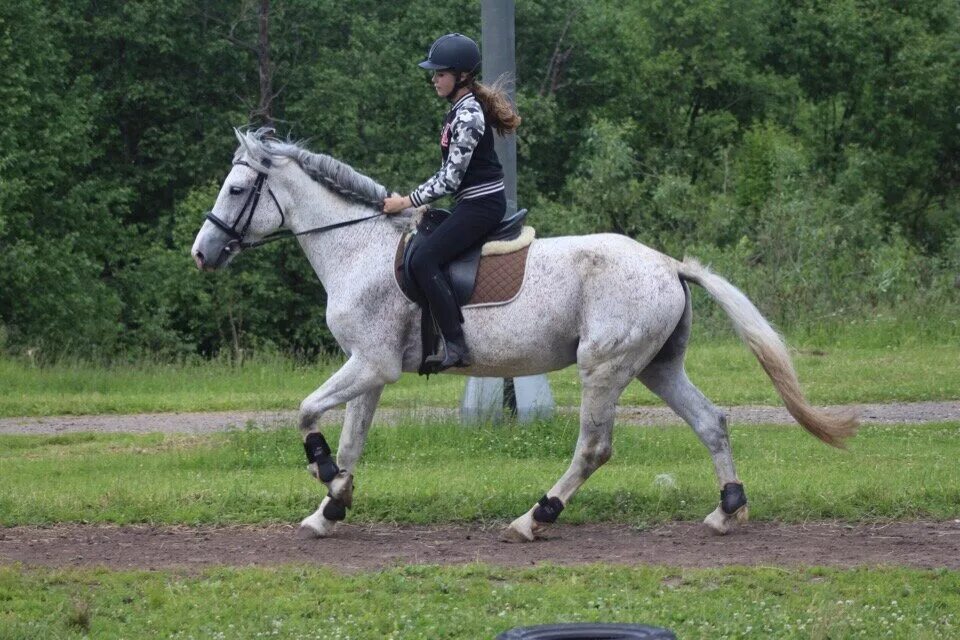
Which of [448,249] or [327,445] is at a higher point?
[448,249]

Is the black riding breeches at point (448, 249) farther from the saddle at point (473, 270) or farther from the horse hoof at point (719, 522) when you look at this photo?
the horse hoof at point (719, 522)

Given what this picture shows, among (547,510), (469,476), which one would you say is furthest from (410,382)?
(547,510)

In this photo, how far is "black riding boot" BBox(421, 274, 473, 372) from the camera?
9391 millimetres

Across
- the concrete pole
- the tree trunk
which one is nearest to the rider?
the concrete pole

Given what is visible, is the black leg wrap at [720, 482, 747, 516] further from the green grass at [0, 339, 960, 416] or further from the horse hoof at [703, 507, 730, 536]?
the green grass at [0, 339, 960, 416]

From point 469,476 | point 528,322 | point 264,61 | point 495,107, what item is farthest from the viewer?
point 264,61

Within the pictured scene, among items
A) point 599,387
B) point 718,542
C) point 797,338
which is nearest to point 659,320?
point 599,387

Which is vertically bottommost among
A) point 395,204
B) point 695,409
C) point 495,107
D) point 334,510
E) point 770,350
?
point 334,510

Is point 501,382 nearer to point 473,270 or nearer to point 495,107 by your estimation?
point 473,270

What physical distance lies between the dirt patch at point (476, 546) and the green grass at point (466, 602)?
0.41 m

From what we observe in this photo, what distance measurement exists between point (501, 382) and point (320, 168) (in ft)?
13.0

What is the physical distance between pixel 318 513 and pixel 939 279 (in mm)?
17033

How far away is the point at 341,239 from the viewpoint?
989cm

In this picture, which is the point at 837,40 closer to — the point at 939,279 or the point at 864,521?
the point at 939,279
